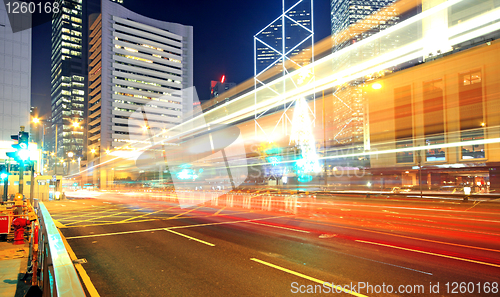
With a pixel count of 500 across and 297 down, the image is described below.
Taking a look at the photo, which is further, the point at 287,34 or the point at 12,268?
the point at 287,34

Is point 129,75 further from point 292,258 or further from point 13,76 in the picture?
point 292,258

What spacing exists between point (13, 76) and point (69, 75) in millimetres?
170773

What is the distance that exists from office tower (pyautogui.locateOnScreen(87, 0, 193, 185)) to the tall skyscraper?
107 ft

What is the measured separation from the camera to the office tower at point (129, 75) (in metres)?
120

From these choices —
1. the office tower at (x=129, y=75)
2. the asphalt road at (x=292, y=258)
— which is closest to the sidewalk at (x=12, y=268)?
the asphalt road at (x=292, y=258)

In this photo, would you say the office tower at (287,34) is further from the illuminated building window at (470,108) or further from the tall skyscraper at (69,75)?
the tall skyscraper at (69,75)

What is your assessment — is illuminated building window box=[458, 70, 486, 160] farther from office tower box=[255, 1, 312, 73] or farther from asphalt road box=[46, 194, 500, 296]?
office tower box=[255, 1, 312, 73]

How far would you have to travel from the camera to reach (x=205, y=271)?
6523 mm

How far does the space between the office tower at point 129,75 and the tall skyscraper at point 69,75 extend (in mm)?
32685

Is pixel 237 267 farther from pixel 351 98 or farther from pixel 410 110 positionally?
pixel 351 98

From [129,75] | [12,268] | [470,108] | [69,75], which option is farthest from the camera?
[69,75]

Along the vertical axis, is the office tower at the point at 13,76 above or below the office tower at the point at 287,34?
below

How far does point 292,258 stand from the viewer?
291 inches

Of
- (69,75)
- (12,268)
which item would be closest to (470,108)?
(12,268)
